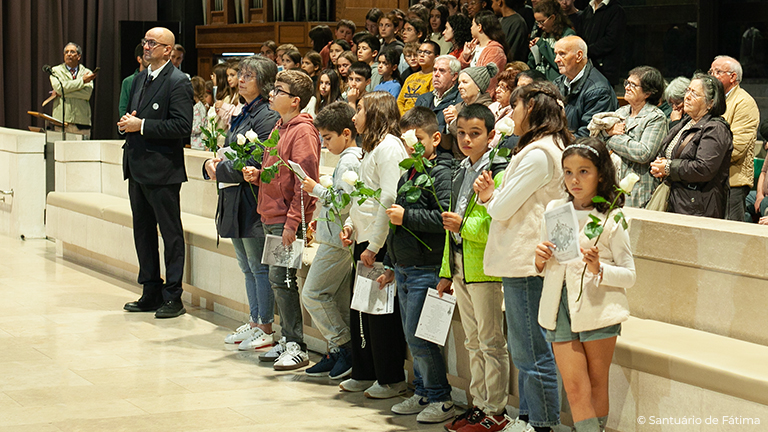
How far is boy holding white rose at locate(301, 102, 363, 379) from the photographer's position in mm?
4602

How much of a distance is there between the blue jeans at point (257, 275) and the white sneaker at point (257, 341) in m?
0.07

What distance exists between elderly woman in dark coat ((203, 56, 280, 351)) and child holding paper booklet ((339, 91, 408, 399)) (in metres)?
0.89

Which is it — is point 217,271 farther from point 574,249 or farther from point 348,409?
point 574,249

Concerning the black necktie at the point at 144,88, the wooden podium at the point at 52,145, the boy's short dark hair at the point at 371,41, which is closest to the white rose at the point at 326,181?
the black necktie at the point at 144,88

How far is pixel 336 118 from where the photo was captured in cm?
464

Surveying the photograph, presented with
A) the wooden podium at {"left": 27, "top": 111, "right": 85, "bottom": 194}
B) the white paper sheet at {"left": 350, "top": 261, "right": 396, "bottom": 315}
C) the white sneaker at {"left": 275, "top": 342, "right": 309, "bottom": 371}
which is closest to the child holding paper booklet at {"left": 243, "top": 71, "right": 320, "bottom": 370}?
the white sneaker at {"left": 275, "top": 342, "right": 309, "bottom": 371}

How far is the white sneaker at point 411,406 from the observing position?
4320 millimetres

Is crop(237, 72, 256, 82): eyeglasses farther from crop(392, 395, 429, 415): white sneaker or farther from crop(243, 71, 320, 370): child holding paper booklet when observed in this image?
crop(392, 395, 429, 415): white sneaker

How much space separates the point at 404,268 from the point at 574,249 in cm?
115

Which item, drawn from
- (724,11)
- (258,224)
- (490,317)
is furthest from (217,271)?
(724,11)

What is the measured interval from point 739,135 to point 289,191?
2.86m

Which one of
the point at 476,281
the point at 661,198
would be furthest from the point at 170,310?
the point at 661,198

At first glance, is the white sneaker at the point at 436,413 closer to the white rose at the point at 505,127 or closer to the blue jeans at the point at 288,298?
the blue jeans at the point at 288,298

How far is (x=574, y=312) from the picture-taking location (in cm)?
338
